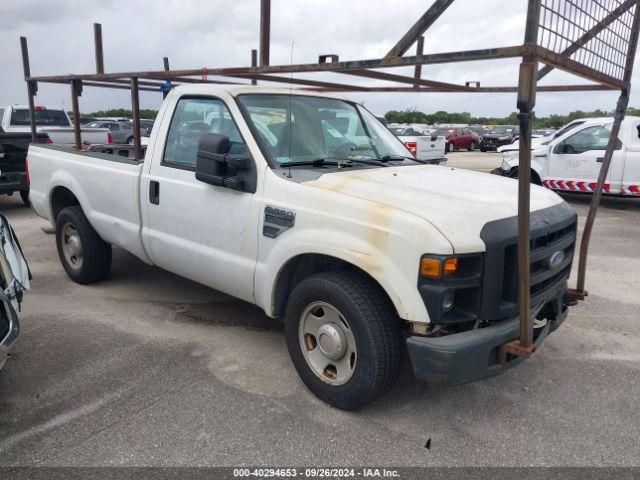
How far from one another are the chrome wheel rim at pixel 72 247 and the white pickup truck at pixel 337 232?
2.18 feet

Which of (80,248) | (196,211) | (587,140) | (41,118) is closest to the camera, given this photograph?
(196,211)

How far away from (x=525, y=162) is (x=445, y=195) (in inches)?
29.6

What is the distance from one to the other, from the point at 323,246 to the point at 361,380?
0.77 m

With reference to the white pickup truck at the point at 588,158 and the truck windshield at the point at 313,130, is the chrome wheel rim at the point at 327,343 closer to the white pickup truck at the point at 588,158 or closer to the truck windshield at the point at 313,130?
the truck windshield at the point at 313,130

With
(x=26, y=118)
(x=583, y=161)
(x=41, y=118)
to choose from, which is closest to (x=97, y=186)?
(x=583, y=161)

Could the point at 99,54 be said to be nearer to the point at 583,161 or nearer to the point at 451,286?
the point at 451,286

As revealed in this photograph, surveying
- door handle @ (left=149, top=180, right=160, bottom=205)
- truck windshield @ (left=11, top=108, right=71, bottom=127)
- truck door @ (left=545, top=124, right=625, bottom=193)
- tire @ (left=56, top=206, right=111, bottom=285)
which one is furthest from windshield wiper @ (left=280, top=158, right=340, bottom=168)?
truck windshield @ (left=11, top=108, right=71, bottom=127)

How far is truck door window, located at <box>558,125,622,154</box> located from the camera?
33.2 feet

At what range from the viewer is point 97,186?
485 centimetres

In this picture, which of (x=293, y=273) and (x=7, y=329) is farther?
(x=293, y=273)

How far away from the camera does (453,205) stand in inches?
116

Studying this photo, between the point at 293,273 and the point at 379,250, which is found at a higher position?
the point at 379,250

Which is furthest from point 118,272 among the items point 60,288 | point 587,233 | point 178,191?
point 587,233

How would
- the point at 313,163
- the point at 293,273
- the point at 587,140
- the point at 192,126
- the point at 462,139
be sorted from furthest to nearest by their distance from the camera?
the point at 462,139 → the point at 587,140 → the point at 192,126 → the point at 313,163 → the point at 293,273
